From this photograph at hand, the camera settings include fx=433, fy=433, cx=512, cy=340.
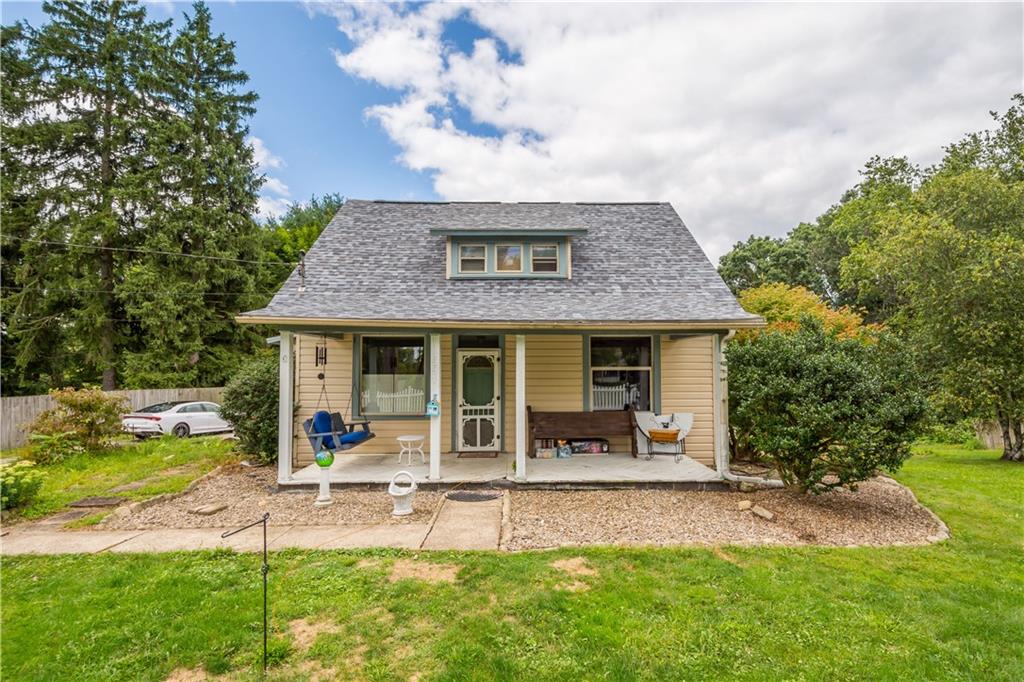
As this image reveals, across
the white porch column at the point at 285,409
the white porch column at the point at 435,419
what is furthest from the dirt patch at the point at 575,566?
the white porch column at the point at 285,409

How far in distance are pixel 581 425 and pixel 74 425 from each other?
34.2 ft

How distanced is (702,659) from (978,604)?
8.15ft

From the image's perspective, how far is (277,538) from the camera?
184 inches

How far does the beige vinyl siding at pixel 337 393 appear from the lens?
8305 millimetres

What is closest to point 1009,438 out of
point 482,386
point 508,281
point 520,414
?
point 520,414

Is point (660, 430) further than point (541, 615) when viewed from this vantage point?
Yes

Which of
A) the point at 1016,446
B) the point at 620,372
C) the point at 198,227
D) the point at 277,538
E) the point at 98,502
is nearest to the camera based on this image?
the point at 277,538

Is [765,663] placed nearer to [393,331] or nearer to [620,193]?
[393,331]

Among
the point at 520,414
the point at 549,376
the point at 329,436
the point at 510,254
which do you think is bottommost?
the point at 329,436

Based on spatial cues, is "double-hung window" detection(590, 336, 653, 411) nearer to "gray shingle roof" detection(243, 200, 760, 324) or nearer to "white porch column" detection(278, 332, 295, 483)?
"gray shingle roof" detection(243, 200, 760, 324)

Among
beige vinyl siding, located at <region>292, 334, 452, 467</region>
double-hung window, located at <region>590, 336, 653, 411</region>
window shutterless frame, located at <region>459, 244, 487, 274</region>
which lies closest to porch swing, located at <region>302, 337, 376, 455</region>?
beige vinyl siding, located at <region>292, 334, 452, 467</region>

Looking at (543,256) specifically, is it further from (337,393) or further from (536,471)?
(337,393)

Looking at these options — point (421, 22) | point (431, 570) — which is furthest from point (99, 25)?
point (431, 570)

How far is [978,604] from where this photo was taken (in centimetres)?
332
